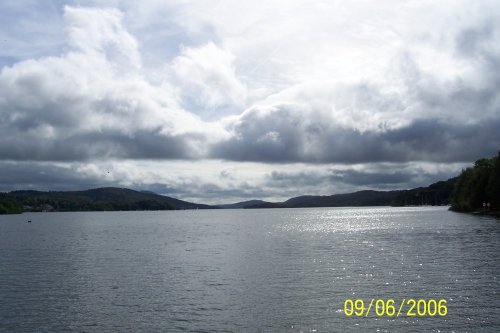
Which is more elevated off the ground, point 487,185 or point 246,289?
point 487,185

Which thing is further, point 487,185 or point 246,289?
point 487,185

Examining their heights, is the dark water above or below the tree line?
below

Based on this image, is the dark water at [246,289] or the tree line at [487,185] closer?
the dark water at [246,289]

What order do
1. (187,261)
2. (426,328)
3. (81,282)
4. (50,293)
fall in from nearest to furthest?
(426,328) < (50,293) < (81,282) < (187,261)

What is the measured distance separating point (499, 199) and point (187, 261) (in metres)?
144

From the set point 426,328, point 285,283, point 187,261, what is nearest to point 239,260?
point 187,261

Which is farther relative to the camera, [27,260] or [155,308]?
[27,260]

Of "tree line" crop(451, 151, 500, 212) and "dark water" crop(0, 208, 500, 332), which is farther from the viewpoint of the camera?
"tree line" crop(451, 151, 500, 212)

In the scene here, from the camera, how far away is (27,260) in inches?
2980

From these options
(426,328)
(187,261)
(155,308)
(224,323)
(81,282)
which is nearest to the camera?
(426,328)

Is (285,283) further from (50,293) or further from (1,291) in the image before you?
(1,291)

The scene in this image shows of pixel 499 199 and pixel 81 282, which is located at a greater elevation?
pixel 499 199

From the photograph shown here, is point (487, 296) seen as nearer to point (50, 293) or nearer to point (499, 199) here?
point (50, 293)

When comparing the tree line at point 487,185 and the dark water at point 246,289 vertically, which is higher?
the tree line at point 487,185
